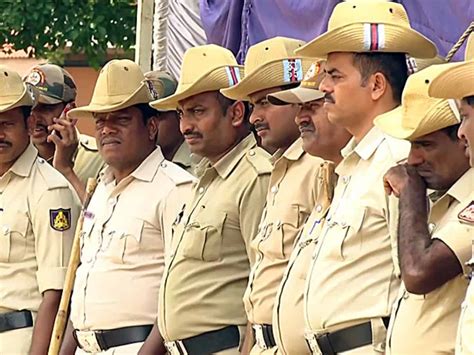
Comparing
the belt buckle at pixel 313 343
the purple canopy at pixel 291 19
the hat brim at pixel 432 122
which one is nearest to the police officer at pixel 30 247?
the purple canopy at pixel 291 19

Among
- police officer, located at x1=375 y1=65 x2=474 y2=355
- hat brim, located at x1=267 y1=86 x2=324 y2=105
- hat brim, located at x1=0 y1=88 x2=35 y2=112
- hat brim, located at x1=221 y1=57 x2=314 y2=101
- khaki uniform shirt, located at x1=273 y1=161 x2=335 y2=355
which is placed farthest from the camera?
hat brim, located at x1=0 y1=88 x2=35 y2=112

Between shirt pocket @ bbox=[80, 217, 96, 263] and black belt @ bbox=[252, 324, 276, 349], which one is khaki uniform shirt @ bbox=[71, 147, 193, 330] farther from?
black belt @ bbox=[252, 324, 276, 349]

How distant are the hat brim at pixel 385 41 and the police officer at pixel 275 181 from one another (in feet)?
1.72

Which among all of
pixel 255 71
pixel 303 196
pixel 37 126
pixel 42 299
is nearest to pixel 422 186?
pixel 303 196

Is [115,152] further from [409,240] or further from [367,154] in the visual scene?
[409,240]

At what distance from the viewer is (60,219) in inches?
220

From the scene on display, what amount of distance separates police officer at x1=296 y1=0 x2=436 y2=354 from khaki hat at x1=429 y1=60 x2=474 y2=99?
0.54 meters

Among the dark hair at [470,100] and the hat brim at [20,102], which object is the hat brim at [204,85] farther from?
the dark hair at [470,100]

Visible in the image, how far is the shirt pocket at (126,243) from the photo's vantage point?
198 inches

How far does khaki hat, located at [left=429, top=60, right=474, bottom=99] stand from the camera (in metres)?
3.24

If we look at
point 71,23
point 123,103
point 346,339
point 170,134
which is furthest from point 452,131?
point 71,23

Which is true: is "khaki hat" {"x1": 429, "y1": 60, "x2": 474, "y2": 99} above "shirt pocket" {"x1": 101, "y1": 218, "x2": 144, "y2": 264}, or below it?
above

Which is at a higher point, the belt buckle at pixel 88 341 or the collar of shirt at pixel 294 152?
the collar of shirt at pixel 294 152

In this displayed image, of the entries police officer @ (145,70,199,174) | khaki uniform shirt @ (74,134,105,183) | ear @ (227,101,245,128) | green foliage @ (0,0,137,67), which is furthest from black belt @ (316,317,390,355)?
green foliage @ (0,0,137,67)
